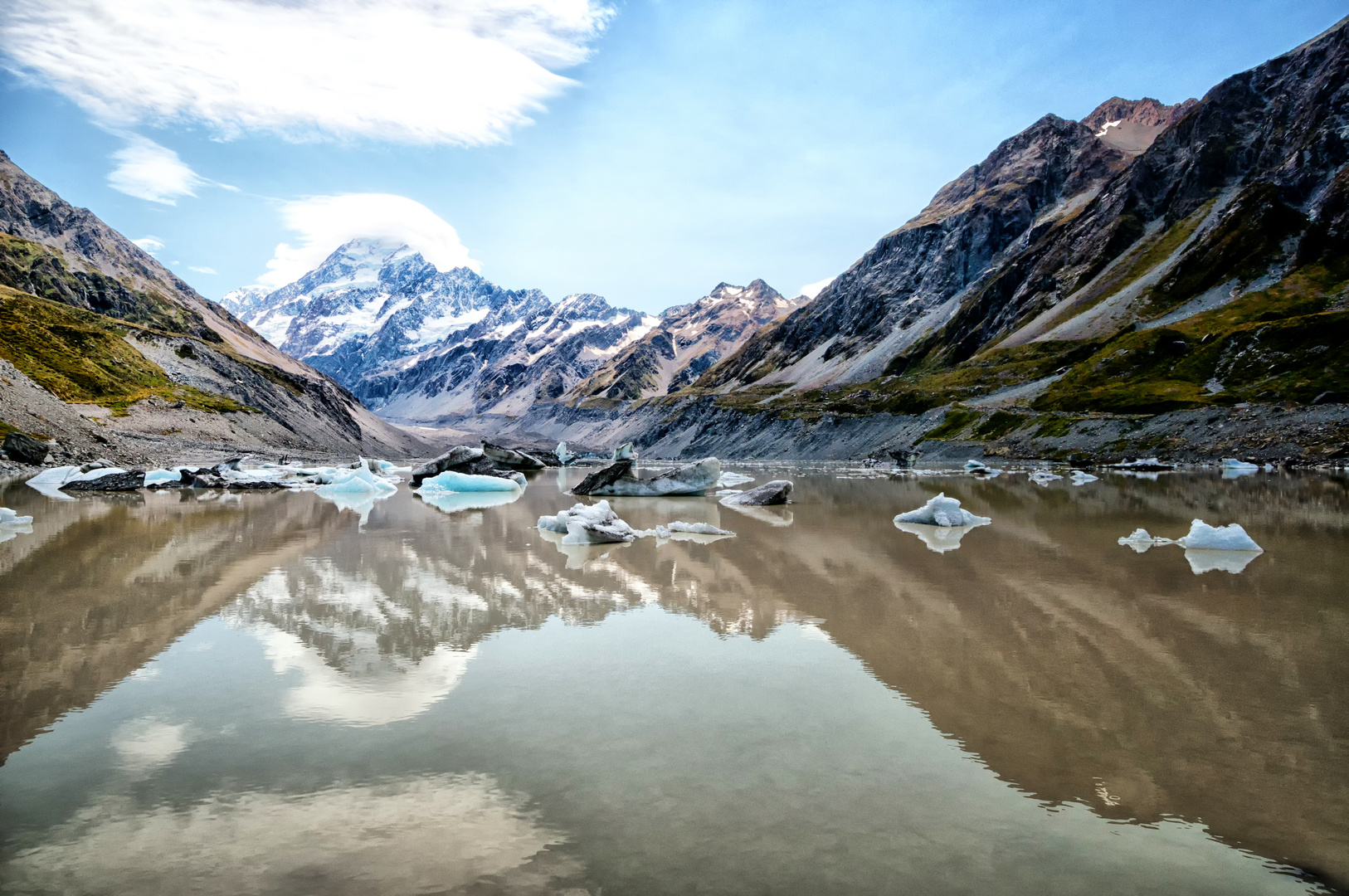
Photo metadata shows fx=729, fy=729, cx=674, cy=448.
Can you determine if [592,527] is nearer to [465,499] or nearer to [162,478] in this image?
[465,499]

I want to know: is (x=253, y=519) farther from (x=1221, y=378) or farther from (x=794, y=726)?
(x=1221, y=378)

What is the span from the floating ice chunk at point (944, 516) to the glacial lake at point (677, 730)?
889 centimetres

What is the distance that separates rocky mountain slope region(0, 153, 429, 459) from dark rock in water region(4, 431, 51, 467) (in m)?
3.69

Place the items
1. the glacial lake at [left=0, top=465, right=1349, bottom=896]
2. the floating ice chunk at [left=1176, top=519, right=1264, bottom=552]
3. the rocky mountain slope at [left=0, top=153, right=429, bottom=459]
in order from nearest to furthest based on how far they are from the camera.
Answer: the glacial lake at [left=0, top=465, right=1349, bottom=896] < the floating ice chunk at [left=1176, top=519, right=1264, bottom=552] < the rocky mountain slope at [left=0, top=153, right=429, bottom=459]

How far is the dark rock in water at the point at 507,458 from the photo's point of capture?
68062 millimetres

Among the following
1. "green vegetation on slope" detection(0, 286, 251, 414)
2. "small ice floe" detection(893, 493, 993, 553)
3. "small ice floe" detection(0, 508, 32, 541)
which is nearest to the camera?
"small ice floe" detection(0, 508, 32, 541)

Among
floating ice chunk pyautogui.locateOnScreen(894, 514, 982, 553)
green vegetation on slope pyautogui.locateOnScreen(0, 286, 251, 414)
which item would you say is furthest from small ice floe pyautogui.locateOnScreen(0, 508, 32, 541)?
green vegetation on slope pyautogui.locateOnScreen(0, 286, 251, 414)

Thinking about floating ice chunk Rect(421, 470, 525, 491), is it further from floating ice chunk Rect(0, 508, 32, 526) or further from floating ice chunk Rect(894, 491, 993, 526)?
floating ice chunk Rect(894, 491, 993, 526)

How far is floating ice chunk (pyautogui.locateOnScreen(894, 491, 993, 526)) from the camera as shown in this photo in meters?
27.0

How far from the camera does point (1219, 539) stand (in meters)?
19.8

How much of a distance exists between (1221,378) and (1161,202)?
339 feet

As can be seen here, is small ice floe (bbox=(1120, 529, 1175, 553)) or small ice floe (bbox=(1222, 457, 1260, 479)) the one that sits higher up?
small ice floe (bbox=(1222, 457, 1260, 479))

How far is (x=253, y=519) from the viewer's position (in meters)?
30.6

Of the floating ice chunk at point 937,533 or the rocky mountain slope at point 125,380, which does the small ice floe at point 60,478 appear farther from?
the floating ice chunk at point 937,533
